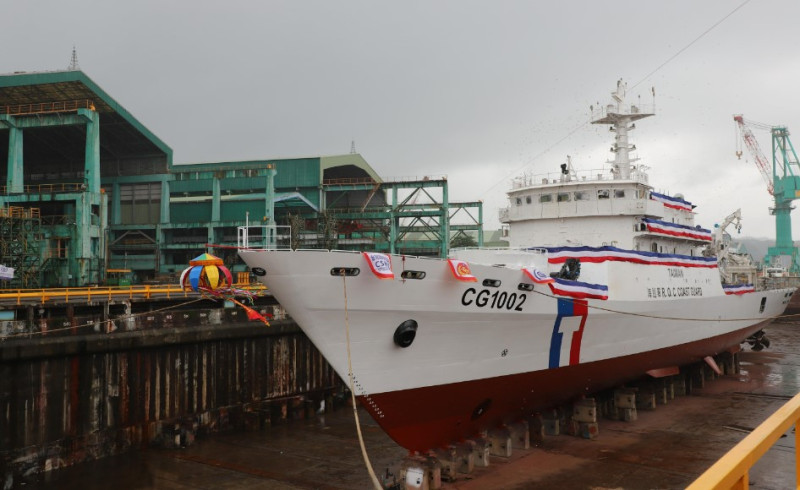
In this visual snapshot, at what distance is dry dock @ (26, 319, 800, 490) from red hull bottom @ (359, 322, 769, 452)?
1.01 meters

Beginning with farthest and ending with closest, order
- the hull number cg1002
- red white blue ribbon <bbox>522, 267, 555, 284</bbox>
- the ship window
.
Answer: red white blue ribbon <bbox>522, 267, 555, 284</bbox>
the hull number cg1002
the ship window

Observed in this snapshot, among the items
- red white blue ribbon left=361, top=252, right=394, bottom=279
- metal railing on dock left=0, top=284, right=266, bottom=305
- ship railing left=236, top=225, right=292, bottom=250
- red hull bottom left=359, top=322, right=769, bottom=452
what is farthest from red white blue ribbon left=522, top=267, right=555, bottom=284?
metal railing on dock left=0, top=284, right=266, bottom=305

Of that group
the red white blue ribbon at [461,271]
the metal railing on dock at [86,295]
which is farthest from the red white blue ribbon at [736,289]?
the metal railing on dock at [86,295]

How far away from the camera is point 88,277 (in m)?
33.8

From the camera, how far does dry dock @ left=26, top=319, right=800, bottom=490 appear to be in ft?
39.8

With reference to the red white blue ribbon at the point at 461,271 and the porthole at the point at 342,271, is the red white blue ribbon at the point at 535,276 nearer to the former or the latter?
the red white blue ribbon at the point at 461,271

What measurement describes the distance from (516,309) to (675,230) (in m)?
10.5

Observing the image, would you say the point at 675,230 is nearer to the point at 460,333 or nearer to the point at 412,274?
the point at 460,333

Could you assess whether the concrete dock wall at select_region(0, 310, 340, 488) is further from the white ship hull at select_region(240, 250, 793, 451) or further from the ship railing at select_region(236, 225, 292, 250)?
the white ship hull at select_region(240, 250, 793, 451)

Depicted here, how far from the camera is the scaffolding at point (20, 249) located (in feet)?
98.6

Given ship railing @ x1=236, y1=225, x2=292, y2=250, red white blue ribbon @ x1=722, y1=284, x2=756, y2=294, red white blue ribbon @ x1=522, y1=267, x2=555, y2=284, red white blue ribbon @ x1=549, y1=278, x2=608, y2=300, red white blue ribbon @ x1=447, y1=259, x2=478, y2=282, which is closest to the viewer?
ship railing @ x1=236, y1=225, x2=292, y2=250

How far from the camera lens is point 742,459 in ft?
7.92

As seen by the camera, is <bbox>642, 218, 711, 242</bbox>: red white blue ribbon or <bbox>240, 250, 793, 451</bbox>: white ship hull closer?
<bbox>240, 250, 793, 451</bbox>: white ship hull

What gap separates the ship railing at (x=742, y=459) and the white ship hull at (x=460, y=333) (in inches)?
303
